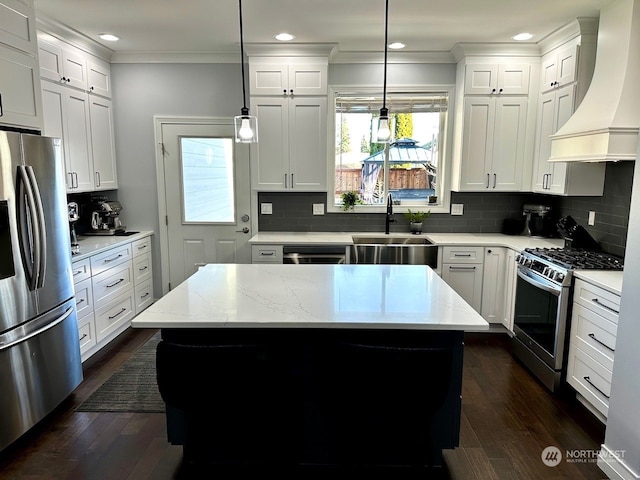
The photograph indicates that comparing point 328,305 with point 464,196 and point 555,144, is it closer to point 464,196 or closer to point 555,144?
point 555,144

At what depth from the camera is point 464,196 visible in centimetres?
450

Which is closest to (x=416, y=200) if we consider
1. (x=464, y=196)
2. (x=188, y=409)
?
(x=464, y=196)

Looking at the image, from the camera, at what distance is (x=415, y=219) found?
14.7 feet

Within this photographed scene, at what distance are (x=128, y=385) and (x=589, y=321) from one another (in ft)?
10.4

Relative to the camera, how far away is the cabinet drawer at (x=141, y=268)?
4.21 m

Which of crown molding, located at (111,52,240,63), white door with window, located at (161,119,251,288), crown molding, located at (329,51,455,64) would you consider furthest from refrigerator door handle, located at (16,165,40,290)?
crown molding, located at (329,51,455,64)

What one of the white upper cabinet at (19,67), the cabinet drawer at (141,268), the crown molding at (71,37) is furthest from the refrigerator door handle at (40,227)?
the cabinet drawer at (141,268)

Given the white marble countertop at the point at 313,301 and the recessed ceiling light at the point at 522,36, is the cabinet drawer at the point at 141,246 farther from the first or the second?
the recessed ceiling light at the point at 522,36

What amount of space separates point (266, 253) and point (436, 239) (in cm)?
165

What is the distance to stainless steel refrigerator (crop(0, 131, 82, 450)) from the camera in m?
2.28

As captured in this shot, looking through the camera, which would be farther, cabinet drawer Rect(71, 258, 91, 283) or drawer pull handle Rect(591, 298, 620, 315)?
cabinet drawer Rect(71, 258, 91, 283)

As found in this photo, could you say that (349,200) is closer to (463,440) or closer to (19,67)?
(463,440)

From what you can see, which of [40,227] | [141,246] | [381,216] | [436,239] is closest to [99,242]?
[141,246]

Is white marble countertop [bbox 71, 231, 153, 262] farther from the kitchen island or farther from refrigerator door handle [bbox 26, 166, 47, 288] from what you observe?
the kitchen island
